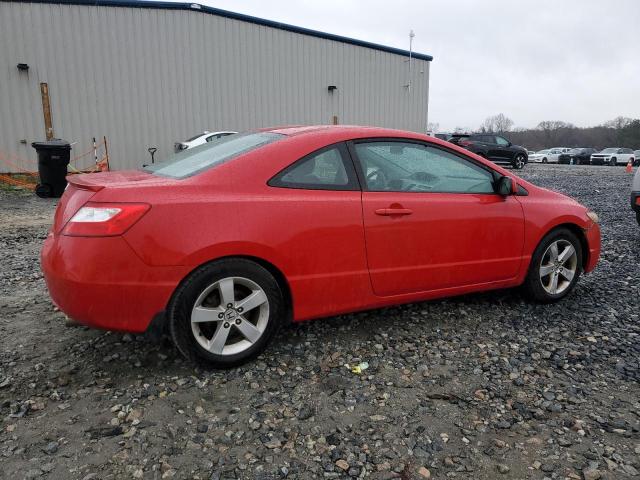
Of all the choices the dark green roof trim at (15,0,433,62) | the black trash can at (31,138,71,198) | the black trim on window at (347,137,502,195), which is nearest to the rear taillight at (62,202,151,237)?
the black trim on window at (347,137,502,195)

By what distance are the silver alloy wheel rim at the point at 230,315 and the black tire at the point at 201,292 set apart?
0.07 ft

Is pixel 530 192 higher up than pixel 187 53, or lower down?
lower down

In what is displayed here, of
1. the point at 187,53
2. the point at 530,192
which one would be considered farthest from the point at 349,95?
the point at 530,192

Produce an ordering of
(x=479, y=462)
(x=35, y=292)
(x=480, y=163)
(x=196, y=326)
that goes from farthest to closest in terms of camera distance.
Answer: (x=35, y=292) → (x=480, y=163) → (x=196, y=326) → (x=479, y=462)

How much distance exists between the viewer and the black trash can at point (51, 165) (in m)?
10.2

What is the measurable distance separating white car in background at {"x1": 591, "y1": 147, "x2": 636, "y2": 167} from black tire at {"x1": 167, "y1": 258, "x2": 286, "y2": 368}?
38.7 metres

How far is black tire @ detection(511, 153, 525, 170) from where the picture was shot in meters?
22.6

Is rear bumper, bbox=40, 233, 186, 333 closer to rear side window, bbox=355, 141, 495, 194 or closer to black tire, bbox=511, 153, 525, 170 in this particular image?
rear side window, bbox=355, 141, 495, 194

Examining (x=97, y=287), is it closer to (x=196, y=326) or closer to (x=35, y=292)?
(x=196, y=326)

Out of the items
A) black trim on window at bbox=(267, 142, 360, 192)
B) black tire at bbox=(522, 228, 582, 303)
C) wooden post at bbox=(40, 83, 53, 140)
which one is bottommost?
black tire at bbox=(522, 228, 582, 303)

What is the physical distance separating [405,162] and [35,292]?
10.6 ft

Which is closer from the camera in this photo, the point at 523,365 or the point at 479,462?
the point at 479,462

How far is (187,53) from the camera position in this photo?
51.1ft

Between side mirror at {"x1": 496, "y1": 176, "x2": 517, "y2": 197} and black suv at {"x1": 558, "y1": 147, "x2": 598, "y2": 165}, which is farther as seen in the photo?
black suv at {"x1": 558, "y1": 147, "x2": 598, "y2": 165}
